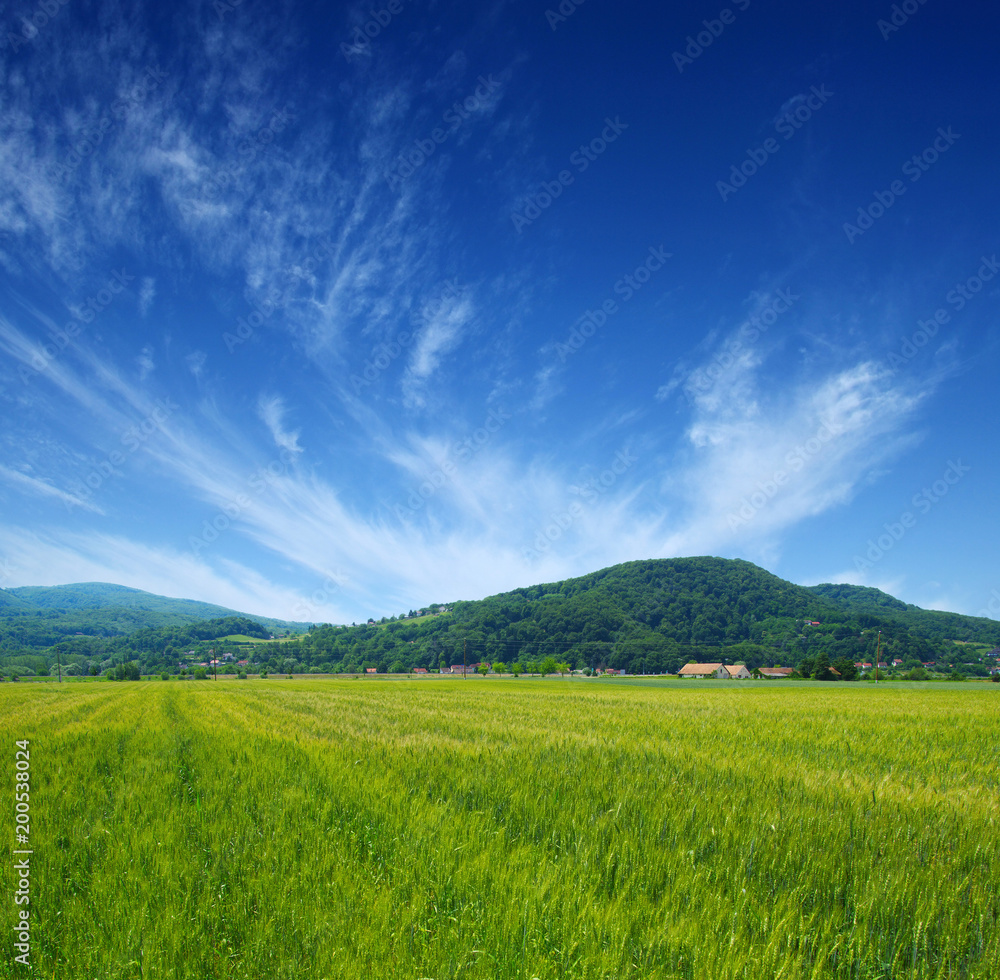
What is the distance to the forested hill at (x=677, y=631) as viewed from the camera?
122625 mm

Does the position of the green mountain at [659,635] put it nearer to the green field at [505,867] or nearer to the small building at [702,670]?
the small building at [702,670]

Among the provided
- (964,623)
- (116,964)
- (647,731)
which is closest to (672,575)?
(964,623)

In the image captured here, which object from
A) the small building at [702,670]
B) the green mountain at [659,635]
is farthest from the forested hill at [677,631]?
the small building at [702,670]

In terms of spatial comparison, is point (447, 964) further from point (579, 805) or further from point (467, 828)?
point (579, 805)

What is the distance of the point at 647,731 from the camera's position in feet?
36.6

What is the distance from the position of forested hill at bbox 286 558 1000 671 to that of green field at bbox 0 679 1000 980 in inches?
4657

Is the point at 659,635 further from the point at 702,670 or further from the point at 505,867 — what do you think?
the point at 505,867

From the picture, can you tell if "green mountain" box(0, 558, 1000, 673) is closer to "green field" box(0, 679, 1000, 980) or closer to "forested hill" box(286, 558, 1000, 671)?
"forested hill" box(286, 558, 1000, 671)

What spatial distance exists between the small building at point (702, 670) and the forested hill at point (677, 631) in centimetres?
790

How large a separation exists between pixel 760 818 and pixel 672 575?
178079 mm

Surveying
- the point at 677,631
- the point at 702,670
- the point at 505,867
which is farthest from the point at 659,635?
the point at 505,867

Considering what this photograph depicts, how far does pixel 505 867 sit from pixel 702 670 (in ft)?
422

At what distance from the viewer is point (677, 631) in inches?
5694

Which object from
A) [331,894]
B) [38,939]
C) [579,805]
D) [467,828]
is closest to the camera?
[38,939]
